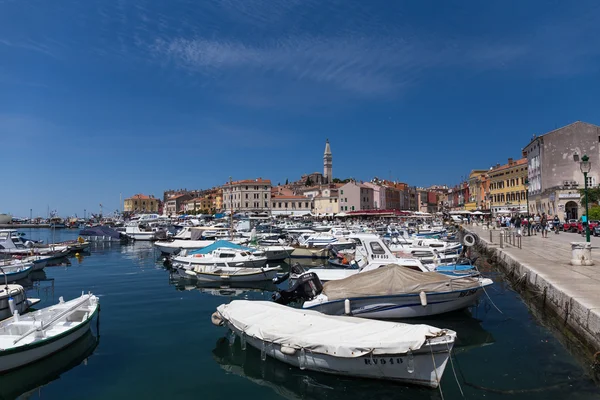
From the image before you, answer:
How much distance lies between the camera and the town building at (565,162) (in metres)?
47.3

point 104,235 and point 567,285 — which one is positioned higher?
point 104,235

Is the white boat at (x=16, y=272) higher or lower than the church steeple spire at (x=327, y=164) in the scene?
lower

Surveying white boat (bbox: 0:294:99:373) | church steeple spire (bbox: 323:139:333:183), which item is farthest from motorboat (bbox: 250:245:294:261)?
church steeple spire (bbox: 323:139:333:183)

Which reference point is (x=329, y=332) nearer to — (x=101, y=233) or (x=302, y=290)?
(x=302, y=290)

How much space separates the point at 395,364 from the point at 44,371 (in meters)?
8.43

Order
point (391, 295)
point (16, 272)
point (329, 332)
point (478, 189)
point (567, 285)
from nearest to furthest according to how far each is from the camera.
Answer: point (329, 332), point (391, 295), point (567, 285), point (16, 272), point (478, 189)

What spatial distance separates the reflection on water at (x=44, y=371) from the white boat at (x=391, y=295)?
6.53m

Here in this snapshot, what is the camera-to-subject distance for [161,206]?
197250 mm

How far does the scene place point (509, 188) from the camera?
73188 millimetres

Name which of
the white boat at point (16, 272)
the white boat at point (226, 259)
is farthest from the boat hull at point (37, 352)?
Result: the white boat at point (16, 272)

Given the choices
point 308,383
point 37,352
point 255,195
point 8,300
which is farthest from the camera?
point 255,195

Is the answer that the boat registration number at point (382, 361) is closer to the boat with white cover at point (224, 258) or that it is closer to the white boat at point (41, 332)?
the white boat at point (41, 332)

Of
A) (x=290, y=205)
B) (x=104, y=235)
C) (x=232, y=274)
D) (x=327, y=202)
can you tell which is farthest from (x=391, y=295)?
(x=290, y=205)

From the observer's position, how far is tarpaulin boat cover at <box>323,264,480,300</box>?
13109 millimetres
